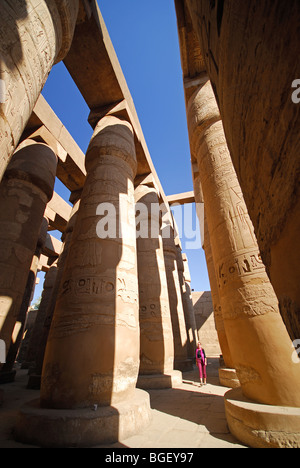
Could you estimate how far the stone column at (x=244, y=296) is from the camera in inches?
93.0

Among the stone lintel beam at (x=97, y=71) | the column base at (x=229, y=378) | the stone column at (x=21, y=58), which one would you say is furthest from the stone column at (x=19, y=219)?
the column base at (x=229, y=378)

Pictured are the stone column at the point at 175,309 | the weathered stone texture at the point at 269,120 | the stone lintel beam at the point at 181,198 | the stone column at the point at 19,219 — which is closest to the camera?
the weathered stone texture at the point at 269,120

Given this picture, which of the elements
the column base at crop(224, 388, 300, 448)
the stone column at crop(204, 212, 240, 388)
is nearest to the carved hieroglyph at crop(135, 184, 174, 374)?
the stone column at crop(204, 212, 240, 388)

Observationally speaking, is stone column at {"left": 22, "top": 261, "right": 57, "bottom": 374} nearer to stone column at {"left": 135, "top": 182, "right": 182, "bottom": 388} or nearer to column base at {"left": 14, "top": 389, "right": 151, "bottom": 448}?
stone column at {"left": 135, "top": 182, "right": 182, "bottom": 388}

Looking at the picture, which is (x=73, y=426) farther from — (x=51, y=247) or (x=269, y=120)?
(x=51, y=247)

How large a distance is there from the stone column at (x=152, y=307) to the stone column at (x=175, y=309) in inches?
87.8

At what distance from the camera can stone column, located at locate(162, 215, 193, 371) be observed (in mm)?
8180

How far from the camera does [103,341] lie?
2.94 m

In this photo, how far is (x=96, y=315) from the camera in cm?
305

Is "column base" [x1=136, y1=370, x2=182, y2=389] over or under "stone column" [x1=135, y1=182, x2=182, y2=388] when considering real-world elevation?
under

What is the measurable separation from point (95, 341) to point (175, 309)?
6368 mm

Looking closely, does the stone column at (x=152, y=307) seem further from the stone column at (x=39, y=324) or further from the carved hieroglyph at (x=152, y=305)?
the stone column at (x=39, y=324)

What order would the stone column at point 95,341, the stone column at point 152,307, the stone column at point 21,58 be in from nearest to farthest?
the stone column at point 21,58, the stone column at point 95,341, the stone column at point 152,307

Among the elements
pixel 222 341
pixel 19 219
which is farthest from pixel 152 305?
pixel 19 219
